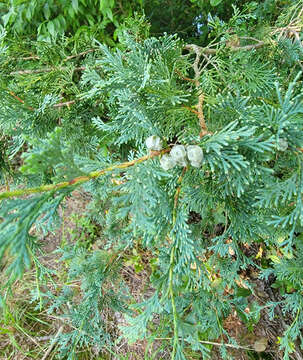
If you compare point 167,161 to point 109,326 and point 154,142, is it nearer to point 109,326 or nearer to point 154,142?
point 154,142

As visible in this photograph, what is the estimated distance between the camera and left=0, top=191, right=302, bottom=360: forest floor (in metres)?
1.45

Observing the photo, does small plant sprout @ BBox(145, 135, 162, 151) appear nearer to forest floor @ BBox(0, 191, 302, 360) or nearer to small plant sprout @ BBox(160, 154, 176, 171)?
small plant sprout @ BBox(160, 154, 176, 171)

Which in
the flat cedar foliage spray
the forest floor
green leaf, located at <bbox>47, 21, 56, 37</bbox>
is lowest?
the forest floor

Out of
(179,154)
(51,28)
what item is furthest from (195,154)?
(51,28)

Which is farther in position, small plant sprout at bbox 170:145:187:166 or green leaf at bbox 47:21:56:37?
green leaf at bbox 47:21:56:37

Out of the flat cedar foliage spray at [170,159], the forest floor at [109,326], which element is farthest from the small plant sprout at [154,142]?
the forest floor at [109,326]

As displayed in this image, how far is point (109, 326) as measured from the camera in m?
1.68

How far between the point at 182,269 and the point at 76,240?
1563 mm

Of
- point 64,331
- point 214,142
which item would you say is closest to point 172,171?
point 214,142

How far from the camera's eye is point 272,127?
0.61 m

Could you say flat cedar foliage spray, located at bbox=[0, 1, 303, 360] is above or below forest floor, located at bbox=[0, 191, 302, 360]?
above

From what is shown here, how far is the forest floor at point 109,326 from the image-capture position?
1451 millimetres

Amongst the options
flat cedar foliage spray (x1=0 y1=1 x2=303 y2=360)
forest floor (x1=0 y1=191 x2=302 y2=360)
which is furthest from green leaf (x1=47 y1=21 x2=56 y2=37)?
forest floor (x1=0 y1=191 x2=302 y2=360)

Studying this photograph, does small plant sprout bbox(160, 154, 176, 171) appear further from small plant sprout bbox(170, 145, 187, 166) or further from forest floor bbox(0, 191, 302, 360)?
forest floor bbox(0, 191, 302, 360)
